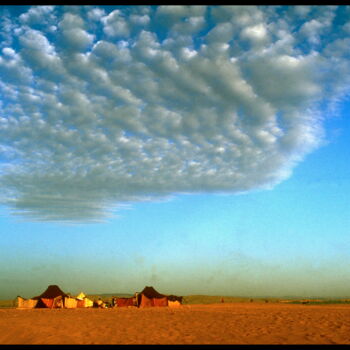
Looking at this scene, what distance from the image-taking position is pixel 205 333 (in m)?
16.0

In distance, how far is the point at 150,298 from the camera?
45906 millimetres

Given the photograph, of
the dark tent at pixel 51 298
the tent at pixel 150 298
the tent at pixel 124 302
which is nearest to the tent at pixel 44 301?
the dark tent at pixel 51 298

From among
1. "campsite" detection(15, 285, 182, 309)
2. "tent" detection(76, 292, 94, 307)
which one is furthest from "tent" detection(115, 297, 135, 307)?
"tent" detection(76, 292, 94, 307)

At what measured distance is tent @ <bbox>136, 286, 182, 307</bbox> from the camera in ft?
149

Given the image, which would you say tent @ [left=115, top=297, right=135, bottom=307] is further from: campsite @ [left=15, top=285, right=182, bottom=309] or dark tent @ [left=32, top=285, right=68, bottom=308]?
dark tent @ [left=32, top=285, right=68, bottom=308]

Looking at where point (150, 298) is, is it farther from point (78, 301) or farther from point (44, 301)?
point (44, 301)

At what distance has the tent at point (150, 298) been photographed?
45.5 m
